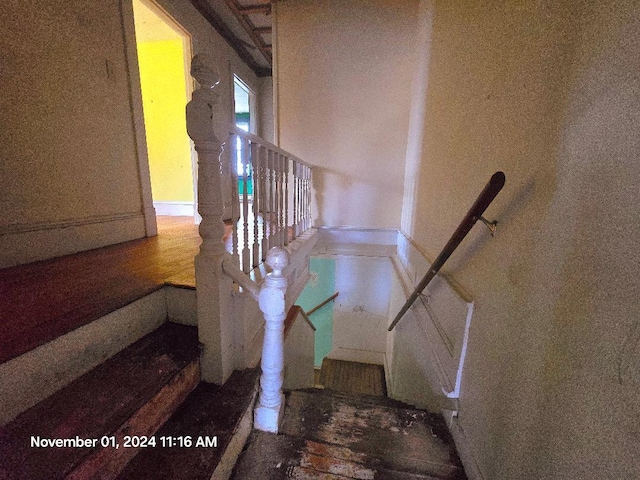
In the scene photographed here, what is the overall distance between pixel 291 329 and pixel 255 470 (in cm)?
111

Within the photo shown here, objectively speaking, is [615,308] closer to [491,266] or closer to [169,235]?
[491,266]

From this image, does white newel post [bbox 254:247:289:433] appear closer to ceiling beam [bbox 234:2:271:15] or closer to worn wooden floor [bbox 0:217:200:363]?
worn wooden floor [bbox 0:217:200:363]

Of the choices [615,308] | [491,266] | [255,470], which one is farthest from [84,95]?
[615,308]

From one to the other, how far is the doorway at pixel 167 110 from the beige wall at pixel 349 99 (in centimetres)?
131

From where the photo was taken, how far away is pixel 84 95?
6.03 ft

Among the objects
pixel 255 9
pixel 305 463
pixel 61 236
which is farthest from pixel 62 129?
pixel 255 9

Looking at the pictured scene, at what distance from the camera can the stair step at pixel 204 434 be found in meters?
0.80

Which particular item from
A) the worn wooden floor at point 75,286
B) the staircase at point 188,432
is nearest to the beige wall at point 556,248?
the staircase at point 188,432

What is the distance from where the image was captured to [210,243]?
3.46 feet

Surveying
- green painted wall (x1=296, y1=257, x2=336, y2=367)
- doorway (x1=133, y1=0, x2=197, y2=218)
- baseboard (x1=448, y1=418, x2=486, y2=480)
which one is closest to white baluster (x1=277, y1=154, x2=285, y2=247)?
baseboard (x1=448, y1=418, x2=486, y2=480)

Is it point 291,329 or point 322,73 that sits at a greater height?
point 322,73

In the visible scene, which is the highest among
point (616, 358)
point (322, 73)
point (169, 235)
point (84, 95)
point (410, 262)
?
point (322, 73)

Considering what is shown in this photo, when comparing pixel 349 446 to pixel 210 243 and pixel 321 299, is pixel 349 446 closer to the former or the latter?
pixel 210 243

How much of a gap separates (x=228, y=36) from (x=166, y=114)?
1604 mm
